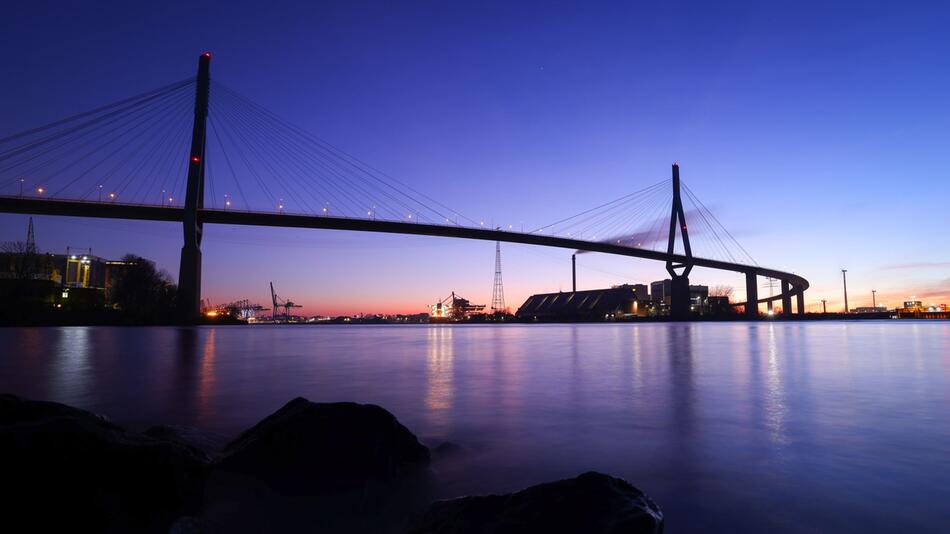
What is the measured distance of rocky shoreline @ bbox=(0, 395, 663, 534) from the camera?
8.26 ft

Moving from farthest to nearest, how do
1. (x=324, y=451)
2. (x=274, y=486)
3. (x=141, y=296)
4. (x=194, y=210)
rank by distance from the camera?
(x=141, y=296) → (x=194, y=210) → (x=324, y=451) → (x=274, y=486)

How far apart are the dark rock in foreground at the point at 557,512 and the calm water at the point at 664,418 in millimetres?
785

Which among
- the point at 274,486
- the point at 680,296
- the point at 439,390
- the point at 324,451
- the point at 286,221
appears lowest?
the point at 439,390

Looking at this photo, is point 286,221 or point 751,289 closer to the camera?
point 286,221

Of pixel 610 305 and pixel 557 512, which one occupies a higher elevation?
pixel 610 305

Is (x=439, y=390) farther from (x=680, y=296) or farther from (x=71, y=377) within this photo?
(x=680, y=296)

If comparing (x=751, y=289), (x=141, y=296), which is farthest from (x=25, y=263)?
(x=751, y=289)

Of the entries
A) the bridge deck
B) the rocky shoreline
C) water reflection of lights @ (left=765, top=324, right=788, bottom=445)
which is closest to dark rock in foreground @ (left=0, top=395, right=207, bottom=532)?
the rocky shoreline

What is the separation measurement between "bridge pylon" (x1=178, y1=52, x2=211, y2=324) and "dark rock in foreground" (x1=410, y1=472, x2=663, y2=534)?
Answer: 131 ft

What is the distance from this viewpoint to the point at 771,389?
27.9ft

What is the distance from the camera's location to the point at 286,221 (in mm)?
41188

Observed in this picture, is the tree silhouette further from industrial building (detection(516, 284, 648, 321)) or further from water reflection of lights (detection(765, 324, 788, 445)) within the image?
industrial building (detection(516, 284, 648, 321))

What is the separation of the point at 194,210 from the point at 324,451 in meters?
39.5

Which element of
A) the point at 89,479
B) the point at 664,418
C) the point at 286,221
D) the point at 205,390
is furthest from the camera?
the point at 286,221
